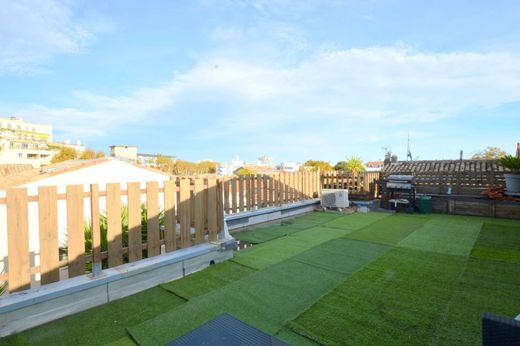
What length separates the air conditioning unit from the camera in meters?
8.76

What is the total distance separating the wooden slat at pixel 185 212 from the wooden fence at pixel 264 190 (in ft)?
7.44

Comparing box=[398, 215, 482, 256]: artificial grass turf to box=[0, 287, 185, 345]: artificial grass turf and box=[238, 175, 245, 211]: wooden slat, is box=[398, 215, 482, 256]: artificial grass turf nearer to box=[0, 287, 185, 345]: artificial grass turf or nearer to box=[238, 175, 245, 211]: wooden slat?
box=[238, 175, 245, 211]: wooden slat

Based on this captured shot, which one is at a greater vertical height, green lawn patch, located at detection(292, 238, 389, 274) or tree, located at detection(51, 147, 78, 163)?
tree, located at detection(51, 147, 78, 163)

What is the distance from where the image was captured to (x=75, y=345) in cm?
205

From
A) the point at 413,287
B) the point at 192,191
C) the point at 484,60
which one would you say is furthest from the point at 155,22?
the point at 484,60

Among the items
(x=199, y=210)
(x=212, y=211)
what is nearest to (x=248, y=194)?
(x=212, y=211)

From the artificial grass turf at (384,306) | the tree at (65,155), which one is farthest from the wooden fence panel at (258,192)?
the tree at (65,155)

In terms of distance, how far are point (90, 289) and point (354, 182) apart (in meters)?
8.90

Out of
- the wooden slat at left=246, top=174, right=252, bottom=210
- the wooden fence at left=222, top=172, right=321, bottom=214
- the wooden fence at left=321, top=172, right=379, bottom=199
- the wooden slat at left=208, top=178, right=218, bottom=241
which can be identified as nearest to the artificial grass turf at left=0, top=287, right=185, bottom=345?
the wooden slat at left=208, top=178, right=218, bottom=241

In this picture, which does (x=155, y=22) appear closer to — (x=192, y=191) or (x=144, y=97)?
(x=192, y=191)

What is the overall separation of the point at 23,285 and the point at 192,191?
2.04 metres

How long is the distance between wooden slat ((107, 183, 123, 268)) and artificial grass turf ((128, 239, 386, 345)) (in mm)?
983

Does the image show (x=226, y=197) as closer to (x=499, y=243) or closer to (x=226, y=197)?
(x=226, y=197)

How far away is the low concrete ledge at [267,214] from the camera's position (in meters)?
6.11
